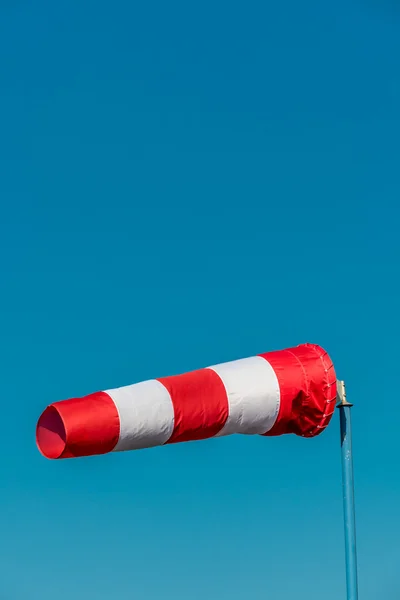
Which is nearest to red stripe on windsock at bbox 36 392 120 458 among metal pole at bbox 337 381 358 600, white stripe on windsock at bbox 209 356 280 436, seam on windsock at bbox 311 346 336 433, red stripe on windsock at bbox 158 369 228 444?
red stripe on windsock at bbox 158 369 228 444

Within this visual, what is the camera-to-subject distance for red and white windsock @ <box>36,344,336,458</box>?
1084 cm

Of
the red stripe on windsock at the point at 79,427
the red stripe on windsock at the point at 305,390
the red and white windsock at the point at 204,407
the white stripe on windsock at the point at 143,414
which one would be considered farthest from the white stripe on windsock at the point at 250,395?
the red stripe on windsock at the point at 79,427

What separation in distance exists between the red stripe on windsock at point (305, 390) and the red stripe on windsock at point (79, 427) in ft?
8.57

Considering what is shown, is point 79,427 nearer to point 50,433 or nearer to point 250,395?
point 50,433

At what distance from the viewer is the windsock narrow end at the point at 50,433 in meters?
10.9

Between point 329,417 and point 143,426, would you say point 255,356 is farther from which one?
point 143,426

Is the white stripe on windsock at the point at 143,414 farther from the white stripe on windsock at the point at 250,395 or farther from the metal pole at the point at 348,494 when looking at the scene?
the metal pole at the point at 348,494

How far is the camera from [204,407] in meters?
11.8

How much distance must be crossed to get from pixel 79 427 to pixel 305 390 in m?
3.35

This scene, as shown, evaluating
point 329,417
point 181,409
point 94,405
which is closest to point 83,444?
point 94,405

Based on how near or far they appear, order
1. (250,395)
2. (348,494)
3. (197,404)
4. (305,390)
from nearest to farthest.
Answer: (197,404)
(250,395)
(305,390)
(348,494)

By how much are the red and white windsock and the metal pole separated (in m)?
0.31

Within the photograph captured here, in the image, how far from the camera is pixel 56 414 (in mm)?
11086

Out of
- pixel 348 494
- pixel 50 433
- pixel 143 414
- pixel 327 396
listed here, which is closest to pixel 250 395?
pixel 327 396
